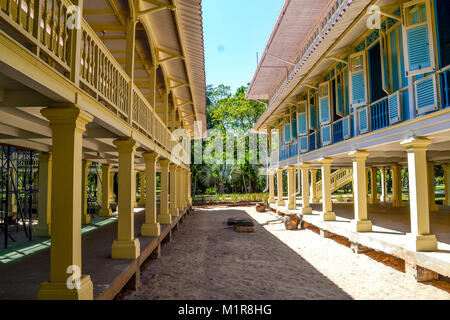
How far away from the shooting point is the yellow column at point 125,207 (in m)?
6.66

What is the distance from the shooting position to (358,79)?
9.43 m

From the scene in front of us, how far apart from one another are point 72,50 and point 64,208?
2.02 metres

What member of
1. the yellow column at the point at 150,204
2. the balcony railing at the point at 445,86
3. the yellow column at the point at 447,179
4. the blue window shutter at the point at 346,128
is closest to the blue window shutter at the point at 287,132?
the blue window shutter at the point at 346,128

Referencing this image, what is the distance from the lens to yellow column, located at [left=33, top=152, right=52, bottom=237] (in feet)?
31.5

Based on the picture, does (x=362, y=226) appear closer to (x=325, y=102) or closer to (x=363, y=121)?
(x=363, y=121)

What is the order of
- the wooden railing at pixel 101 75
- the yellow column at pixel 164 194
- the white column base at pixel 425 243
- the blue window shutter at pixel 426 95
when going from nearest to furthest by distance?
the wooden railing at pixel 101 75, the blue window shutter at pixel 426 95, the white column base at pixel 425 243, the yellow column at pixel 164 194

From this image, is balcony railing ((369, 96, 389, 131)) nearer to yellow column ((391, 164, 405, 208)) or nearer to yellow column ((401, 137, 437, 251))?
yellow column ((401, 137, 437, 251))

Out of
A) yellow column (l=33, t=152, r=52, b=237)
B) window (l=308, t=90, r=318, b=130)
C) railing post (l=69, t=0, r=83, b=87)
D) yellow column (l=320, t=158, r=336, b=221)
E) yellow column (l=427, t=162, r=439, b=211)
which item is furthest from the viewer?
yellow column (l=427, t=162, r=439, b=211)

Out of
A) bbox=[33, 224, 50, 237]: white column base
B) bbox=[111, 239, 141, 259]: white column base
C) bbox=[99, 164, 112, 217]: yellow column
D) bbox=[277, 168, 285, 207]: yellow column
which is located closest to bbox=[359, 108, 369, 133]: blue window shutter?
bbox=[111, 239, 141, 259]: white column base

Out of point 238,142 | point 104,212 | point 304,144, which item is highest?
point 238,142

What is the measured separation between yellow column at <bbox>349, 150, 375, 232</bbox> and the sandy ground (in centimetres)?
92

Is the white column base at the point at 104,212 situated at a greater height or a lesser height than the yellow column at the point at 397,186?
lesser

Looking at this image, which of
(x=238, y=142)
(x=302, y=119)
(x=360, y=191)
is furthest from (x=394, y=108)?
(x=238, y=142)

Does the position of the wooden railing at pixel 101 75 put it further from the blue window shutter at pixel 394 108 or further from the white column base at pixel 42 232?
the blue window shutter at pixel 394 108
